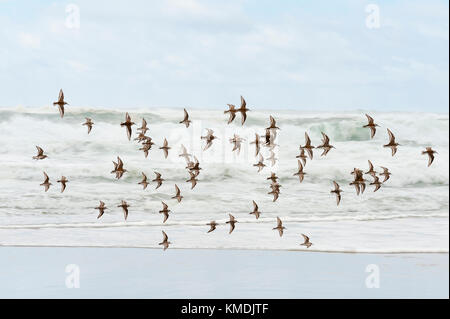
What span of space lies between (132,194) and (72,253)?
4.95 m

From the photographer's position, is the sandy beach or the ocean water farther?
the ocean water

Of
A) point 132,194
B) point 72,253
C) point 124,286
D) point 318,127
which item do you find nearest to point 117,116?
point 318,127

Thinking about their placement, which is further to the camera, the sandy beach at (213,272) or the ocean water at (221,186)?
the ocean water at (221,186)

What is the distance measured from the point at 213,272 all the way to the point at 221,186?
6934 mm

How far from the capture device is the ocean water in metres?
10.3

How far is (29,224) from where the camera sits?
1116cm

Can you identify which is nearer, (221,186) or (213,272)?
(213,272)

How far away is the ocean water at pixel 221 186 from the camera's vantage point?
10312mm

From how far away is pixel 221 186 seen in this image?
15.2m

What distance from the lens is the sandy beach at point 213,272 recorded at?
25.2 ft

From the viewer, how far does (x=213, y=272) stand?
835 cm

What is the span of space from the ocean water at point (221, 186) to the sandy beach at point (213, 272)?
1.43 ft

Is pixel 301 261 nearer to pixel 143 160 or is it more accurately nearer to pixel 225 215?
pixel 225 215

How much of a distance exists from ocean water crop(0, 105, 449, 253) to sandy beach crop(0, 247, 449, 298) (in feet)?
1.43
